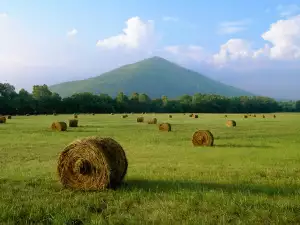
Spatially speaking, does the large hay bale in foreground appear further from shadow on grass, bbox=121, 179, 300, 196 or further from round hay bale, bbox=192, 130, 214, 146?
round hay bale, bbox=192, 130, 214, 146

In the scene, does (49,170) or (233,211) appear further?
(49,170)

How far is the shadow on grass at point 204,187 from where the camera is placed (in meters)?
10.7

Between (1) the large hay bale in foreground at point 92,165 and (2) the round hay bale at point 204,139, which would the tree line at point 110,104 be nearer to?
(2) the round hay bale at point 204,139

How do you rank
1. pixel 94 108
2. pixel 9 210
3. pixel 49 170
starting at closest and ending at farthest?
1. pixel 9 210
2. pixel 49 170
3. pixel 94 108

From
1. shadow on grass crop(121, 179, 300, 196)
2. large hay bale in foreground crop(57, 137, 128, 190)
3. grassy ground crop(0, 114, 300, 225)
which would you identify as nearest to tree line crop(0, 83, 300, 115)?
grassy ground crop(0, 114, 300, 225)

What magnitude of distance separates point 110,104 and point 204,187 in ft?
401

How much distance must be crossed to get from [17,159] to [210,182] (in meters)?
8.99

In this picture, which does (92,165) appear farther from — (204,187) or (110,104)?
(110,104)

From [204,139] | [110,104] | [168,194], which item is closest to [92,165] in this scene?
[168,194]

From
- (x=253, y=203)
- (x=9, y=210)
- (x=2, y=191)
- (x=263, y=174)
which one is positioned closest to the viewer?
(x=9, y=210)

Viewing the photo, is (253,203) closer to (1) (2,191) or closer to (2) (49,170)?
(1) (2,191)

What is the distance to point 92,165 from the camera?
11.5m

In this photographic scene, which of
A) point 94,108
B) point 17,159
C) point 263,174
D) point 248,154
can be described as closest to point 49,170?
point 17,159

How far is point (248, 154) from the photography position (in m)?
19.6
